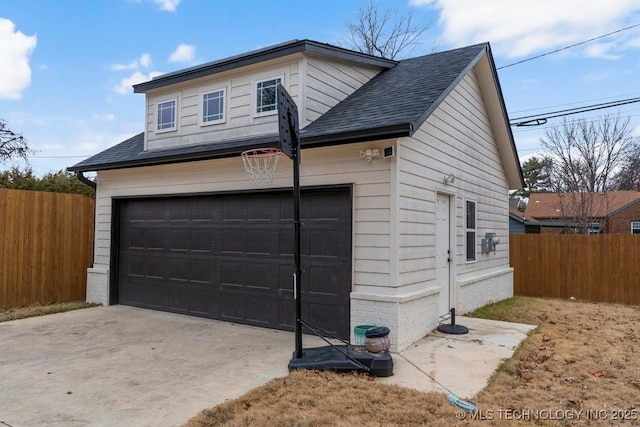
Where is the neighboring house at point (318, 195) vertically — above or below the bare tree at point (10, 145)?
below

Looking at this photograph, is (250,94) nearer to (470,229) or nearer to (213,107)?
(213,107)

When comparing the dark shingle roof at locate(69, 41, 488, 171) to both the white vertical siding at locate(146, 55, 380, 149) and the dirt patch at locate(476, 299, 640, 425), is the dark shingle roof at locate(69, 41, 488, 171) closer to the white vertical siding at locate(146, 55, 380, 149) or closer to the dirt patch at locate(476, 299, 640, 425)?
the white vertical siding at locate(146, 55, 380, 149)

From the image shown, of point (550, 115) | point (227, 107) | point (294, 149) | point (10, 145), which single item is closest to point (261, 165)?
point (227, 107)

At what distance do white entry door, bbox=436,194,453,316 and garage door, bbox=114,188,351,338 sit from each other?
1.89m

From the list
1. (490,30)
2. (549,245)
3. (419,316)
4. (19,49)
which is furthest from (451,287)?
(19,49)

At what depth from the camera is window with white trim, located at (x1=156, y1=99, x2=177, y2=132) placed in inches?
325

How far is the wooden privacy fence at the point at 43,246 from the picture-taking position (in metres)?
7.77

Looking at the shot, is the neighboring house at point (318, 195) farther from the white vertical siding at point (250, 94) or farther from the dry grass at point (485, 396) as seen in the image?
the dry grass at point (485, 396)

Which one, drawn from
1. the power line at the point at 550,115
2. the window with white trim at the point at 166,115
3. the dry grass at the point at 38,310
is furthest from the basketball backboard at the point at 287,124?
the power line at the point at 550,115

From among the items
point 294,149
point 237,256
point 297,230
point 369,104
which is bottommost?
point 237,256

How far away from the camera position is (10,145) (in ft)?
52.2

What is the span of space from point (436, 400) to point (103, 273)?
7112mm

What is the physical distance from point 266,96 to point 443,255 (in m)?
3.95

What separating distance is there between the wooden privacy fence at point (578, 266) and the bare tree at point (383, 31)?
35.8 ft
